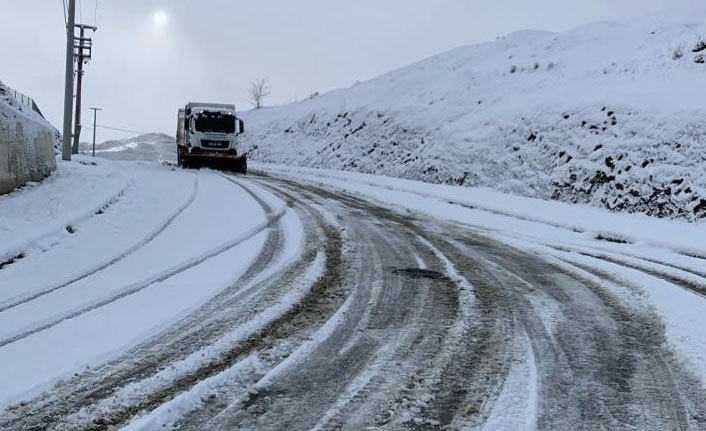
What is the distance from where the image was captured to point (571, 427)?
289cm

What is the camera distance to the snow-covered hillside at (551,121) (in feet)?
47.3

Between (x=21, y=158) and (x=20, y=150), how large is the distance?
165 mm

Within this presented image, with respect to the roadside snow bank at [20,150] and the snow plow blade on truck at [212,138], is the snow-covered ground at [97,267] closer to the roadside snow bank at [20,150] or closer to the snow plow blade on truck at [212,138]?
the roadside snow bank at [20,150]

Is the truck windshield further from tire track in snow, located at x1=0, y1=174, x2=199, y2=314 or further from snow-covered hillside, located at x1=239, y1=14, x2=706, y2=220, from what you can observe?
tire track in snow, located at x1=0, y1=174, x2=199, y2=314

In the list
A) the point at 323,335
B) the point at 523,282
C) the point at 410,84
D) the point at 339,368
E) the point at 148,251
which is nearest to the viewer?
the point at 339,368

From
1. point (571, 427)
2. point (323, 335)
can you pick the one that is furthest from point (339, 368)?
point (571, 427)

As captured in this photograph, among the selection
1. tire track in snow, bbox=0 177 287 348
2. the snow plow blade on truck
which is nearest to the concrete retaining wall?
tire track in snow, bbox=0 177 287 348

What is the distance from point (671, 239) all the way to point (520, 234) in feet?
8.76

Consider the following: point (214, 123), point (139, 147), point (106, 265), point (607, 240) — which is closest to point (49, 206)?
point (106, 265)

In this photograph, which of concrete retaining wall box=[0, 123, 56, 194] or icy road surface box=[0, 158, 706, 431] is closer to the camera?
Answer: icy road surface box=[0, 158, 706, 431]

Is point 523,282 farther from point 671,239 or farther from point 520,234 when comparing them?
point 671,239

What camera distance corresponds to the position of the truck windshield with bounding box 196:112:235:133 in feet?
86.3

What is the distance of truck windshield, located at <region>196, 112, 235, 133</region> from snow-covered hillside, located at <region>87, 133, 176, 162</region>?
69.3 m

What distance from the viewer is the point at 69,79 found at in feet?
66.5
